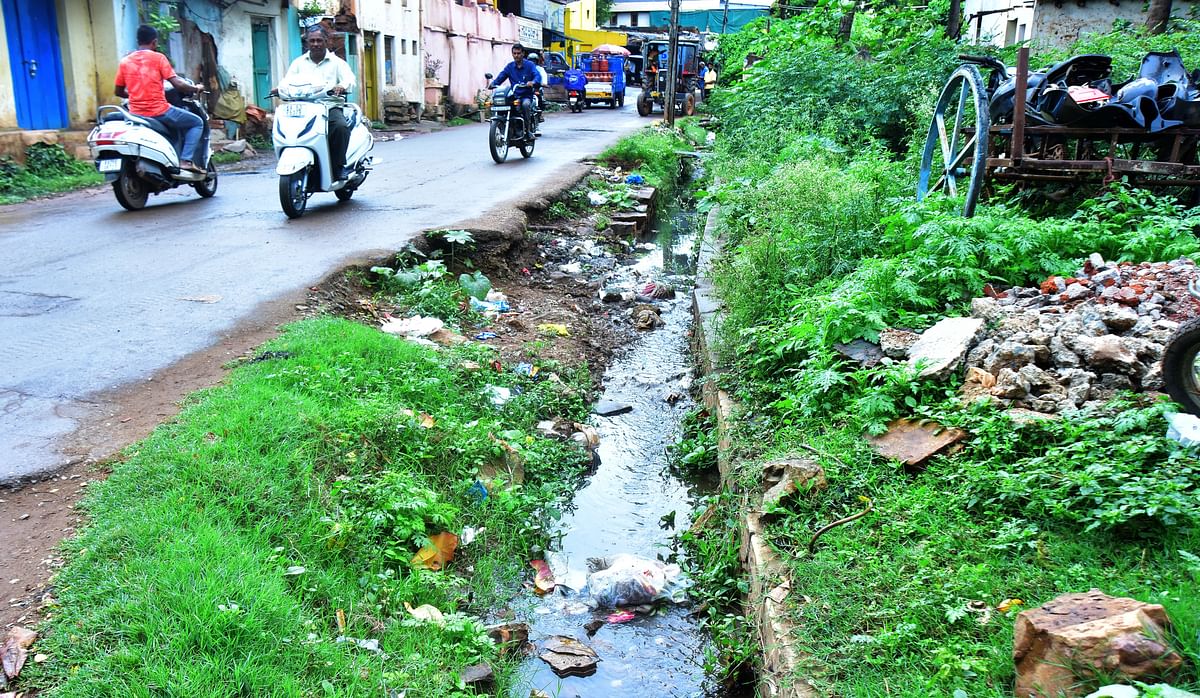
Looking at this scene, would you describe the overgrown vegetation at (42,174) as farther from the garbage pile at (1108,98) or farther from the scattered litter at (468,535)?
the garbage pile at (1108,98)

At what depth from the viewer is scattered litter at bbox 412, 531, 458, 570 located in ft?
11.4

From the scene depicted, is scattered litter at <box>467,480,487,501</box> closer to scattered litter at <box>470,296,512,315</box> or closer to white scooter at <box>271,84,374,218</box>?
scattered litter at <box>470,296,512,315</box>

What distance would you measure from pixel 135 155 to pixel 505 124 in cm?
551

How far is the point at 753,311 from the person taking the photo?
5.45m

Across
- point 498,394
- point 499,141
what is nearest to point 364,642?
point 498,394

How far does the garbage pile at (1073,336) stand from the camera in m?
3.49

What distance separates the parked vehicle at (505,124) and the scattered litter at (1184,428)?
1036 centimetres

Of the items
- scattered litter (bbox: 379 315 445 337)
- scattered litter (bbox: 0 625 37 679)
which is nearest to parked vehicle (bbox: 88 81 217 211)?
scattered litter (bbox: 379 315 445 337)

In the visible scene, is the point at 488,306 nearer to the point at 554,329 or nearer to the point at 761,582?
the point at 554,329

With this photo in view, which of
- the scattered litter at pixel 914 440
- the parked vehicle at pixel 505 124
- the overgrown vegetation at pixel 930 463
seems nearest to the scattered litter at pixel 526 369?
the overgrown vegetation at pixel 930 463

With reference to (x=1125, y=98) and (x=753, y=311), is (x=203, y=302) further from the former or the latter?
(x=1125, y=98)

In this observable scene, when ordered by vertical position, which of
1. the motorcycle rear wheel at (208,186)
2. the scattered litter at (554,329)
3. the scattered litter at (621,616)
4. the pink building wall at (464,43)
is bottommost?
the scattered litter at (621,616)

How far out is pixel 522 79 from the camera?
41.5 feet

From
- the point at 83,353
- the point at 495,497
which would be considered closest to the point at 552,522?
the point at 495,497
